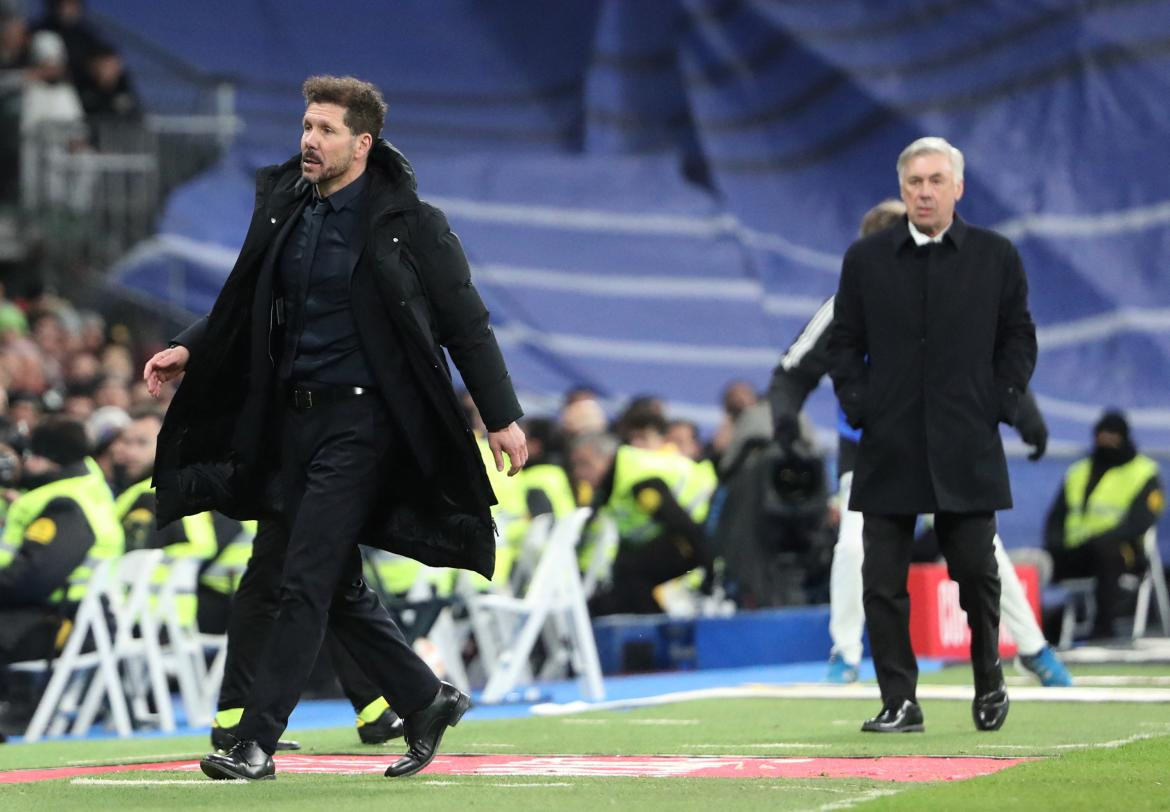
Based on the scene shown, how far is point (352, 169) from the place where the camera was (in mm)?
6777

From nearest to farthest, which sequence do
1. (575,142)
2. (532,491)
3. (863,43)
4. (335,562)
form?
(335,562)
(532,491)
(863,43)
(575,142)

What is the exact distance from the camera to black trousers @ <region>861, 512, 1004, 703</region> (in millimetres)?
7992

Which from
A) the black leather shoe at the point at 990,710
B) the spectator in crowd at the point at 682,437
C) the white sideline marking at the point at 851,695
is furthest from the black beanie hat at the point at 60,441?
the spectator in crowd at the point at 682,437

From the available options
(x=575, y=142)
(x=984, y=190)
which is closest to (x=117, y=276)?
(x=575, y=142)

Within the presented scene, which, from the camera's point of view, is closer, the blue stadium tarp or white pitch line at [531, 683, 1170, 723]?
white pitch line at [531, 683, 1170, 723]

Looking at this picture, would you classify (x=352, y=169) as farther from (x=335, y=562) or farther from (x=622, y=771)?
(x=622, y=771)

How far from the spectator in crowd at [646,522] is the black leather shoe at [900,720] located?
5.64 meters

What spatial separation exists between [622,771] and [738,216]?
13064 mm

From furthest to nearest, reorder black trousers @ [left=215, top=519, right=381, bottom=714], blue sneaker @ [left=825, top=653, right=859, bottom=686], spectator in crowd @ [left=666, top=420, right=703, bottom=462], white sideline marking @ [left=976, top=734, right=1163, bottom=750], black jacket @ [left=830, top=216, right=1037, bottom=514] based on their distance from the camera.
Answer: spectator in crowd @ [left=666, top=420, right=703, bottom=462] < blue sneaker @ [left=825, top=653, right=859, bottom=686] < black jacket @ [left=830, top=216, right=1037, bottom=514] < black trousers @ [left=215, top=519, right=381, bottom=714] < white sideline marking @ [left=976, top=734, right=1163, bottom=750]

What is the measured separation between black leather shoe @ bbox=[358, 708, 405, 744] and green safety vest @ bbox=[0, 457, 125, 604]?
290 centimetres

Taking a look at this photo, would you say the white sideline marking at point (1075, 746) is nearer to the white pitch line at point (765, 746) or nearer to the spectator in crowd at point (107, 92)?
the white pitch line at point (765, 746)

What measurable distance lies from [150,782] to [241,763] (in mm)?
491

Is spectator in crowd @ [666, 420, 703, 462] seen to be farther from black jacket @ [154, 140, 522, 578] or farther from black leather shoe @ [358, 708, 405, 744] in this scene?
black jacket @ [154, 140, 522, 578]

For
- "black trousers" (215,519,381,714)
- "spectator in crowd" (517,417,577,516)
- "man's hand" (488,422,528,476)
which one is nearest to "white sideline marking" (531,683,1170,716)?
"black trousers" (215,519,381,714)
